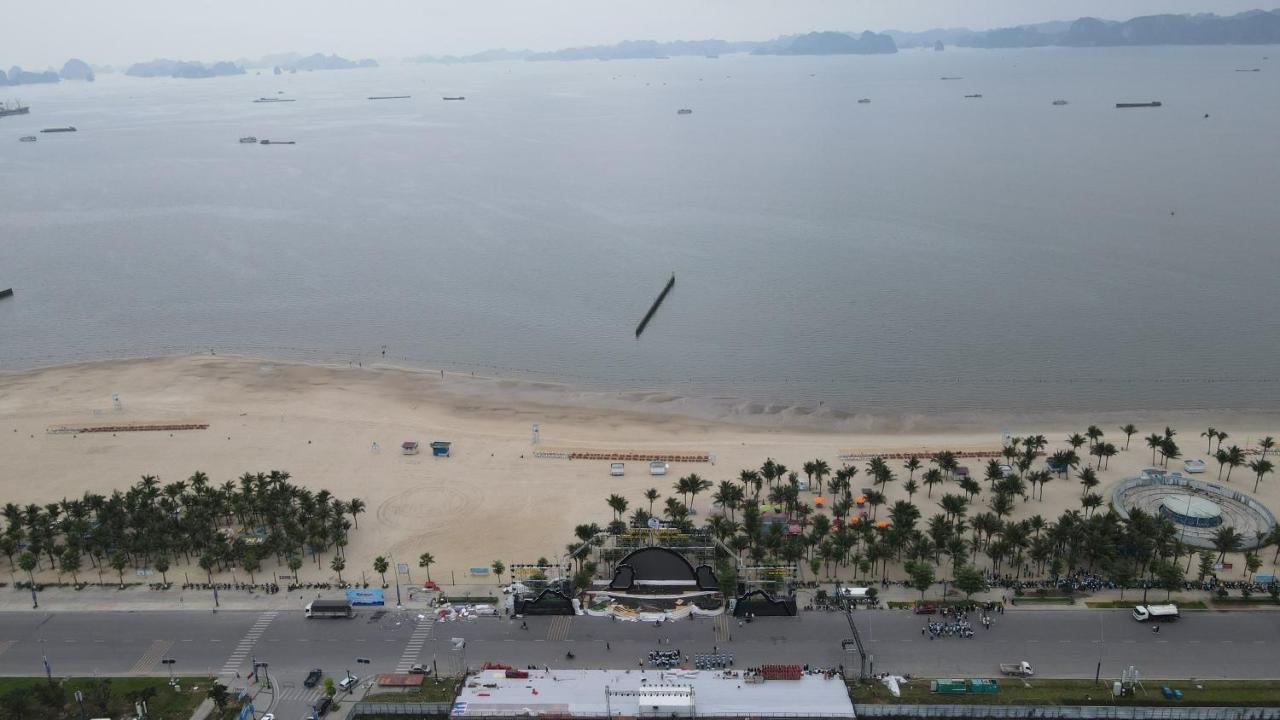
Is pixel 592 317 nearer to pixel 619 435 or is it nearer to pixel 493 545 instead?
pixel 619 435

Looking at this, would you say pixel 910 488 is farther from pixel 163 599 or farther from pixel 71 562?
pixel 71 562

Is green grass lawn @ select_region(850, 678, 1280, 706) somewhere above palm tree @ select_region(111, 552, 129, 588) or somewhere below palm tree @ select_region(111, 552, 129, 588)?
below

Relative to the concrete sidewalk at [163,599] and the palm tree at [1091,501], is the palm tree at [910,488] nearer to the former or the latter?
the palm tree at [1091,501]

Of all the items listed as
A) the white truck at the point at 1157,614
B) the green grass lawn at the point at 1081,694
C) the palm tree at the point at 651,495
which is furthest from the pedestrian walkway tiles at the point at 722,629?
the white truck at the point at 1157,614

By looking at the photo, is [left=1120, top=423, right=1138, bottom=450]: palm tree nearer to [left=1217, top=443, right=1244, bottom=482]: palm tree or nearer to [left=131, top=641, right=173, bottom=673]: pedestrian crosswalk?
[left=1217, top=443, right=1244, bottom=482]: palm tree

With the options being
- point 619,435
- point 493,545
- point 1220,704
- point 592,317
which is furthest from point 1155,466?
point 592,317

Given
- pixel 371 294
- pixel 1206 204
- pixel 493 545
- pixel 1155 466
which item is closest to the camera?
pixel 493 545

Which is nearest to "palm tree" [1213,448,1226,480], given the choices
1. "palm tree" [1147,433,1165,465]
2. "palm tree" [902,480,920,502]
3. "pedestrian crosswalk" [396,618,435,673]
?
"palm tree" [1147,433,1165,465]
